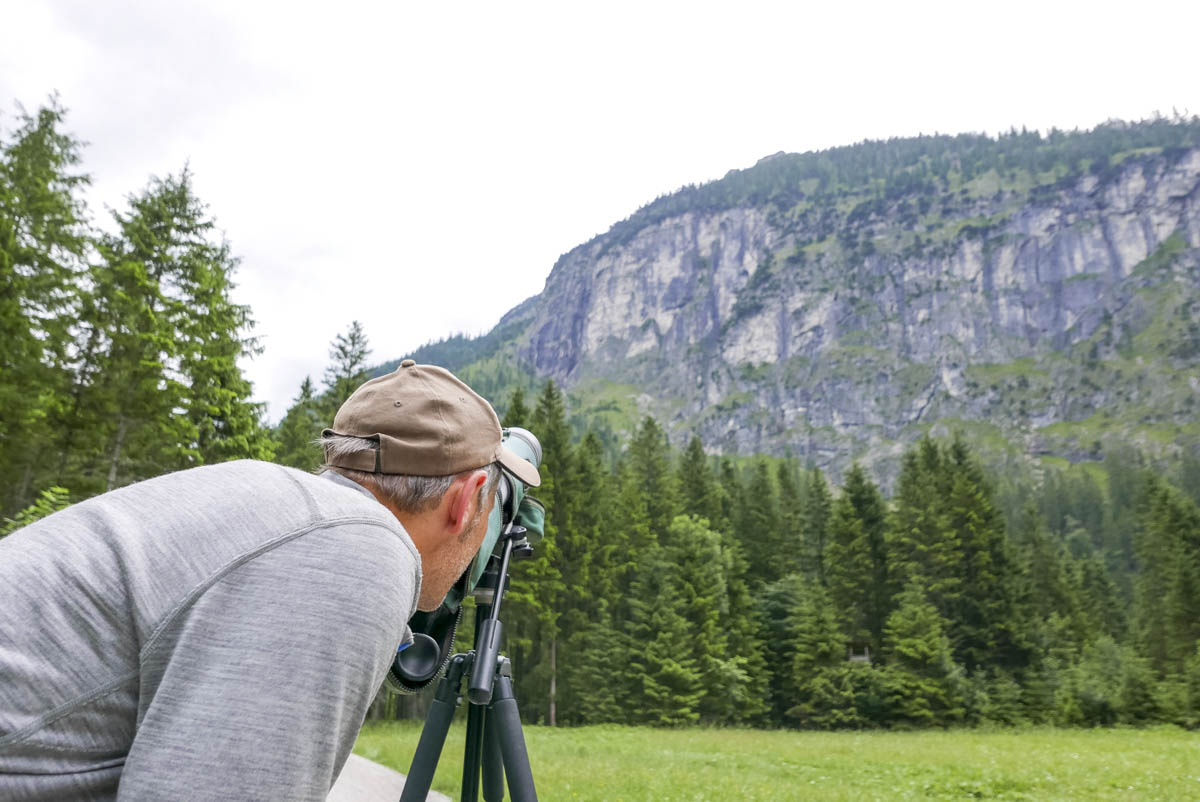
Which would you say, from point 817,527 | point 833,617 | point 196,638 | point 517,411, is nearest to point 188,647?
point 196,638

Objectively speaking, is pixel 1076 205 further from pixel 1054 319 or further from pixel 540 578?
pixel 540 578

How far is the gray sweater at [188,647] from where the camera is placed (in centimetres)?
84

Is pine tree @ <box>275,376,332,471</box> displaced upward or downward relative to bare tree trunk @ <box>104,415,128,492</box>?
upward

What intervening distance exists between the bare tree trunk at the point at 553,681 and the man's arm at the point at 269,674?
32240mm

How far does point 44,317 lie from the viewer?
15773 mm

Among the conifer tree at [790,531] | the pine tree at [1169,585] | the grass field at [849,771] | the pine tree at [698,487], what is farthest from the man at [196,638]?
the conifer tree at [790,531]

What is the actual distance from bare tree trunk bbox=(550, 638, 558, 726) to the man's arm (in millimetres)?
32240

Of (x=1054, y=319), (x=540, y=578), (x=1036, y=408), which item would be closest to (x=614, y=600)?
(x=540, y=578)

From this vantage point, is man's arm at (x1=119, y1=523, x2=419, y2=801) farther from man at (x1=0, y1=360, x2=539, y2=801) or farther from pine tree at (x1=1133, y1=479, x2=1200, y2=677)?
pine tree at (x1=1133, y1=479, x2=1200, y2=677)

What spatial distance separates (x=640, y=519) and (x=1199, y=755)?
1061 inches

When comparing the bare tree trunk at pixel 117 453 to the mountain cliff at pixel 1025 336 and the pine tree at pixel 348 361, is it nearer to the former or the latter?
the pine tree at pixel 348 361

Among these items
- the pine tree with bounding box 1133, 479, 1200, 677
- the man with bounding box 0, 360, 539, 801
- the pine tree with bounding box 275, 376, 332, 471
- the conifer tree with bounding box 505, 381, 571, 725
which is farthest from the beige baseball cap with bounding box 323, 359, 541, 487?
the pine tree with bounding box 1133, 479, 1200, 677

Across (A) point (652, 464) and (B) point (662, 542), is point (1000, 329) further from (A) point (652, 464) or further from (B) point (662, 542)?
(B) point (662, 542)

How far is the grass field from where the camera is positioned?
8.32m
